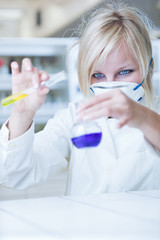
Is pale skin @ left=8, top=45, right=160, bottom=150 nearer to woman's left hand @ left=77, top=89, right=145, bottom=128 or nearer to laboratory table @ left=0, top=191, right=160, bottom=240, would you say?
woman's left hand @ left=77, top=89, right=145, bottom=128

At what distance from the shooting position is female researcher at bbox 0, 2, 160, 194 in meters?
1.03

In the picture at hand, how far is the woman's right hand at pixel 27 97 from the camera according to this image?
2.67 ft

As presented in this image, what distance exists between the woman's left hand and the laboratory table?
0.18 meters

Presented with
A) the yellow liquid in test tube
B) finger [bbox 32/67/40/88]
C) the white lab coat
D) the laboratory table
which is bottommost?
the laboratory table

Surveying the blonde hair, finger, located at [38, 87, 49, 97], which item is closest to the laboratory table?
finger, located at [38, 87, 49, 97]

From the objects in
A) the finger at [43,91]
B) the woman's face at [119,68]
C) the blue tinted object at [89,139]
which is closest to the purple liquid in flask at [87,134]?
the blue tinted object at [89,139]

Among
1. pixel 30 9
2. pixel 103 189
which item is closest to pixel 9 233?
pixel 103 189

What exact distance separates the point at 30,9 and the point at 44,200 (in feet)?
5.54

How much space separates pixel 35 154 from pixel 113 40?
401 mm

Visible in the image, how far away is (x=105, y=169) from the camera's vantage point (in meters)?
1.15

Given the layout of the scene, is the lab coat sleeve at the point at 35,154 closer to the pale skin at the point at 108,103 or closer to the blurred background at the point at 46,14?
the pale skin at the point at 108,103

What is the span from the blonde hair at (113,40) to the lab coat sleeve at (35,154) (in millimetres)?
163

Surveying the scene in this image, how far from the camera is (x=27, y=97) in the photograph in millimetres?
879

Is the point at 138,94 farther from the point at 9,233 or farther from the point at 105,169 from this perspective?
the point at 9,233
